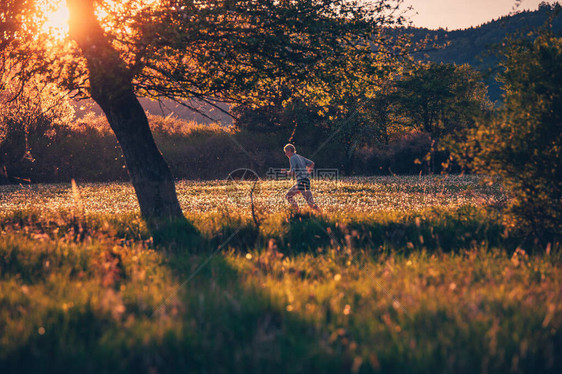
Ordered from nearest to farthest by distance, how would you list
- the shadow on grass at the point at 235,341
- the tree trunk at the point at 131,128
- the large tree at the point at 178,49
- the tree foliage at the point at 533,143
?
the shadow on grass at the point at 235,341
the tree foliage at the point at 533,143
the large tree at the point at 178,49
the tree trunk at the point at 131,128

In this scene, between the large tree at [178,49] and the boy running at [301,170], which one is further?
the boy running at [301,170]

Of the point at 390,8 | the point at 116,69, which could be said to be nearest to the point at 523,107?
the point at 390,8

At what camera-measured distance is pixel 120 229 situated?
9.13 m

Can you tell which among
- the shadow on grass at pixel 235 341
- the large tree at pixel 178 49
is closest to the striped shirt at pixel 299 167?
the large tree at pixel 178 49

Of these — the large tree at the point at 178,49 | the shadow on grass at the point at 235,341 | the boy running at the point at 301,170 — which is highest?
the large tree at the point at 178,49

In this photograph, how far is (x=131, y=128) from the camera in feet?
35.8

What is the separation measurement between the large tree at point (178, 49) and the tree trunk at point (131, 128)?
0.03 meters

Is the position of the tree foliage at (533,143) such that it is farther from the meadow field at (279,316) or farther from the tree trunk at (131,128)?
the tree trunk at (131,128)

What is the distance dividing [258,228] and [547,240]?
5480 mm

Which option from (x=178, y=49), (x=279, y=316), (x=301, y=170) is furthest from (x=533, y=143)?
(x=178, y=49)

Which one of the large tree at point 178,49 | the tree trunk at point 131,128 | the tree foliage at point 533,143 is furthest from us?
the tree trunk at point 131,128

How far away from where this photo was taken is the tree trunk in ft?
33.1

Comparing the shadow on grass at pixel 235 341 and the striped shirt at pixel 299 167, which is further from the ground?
the striped shirt at pixel 299 167

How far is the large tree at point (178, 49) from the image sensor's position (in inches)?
369
